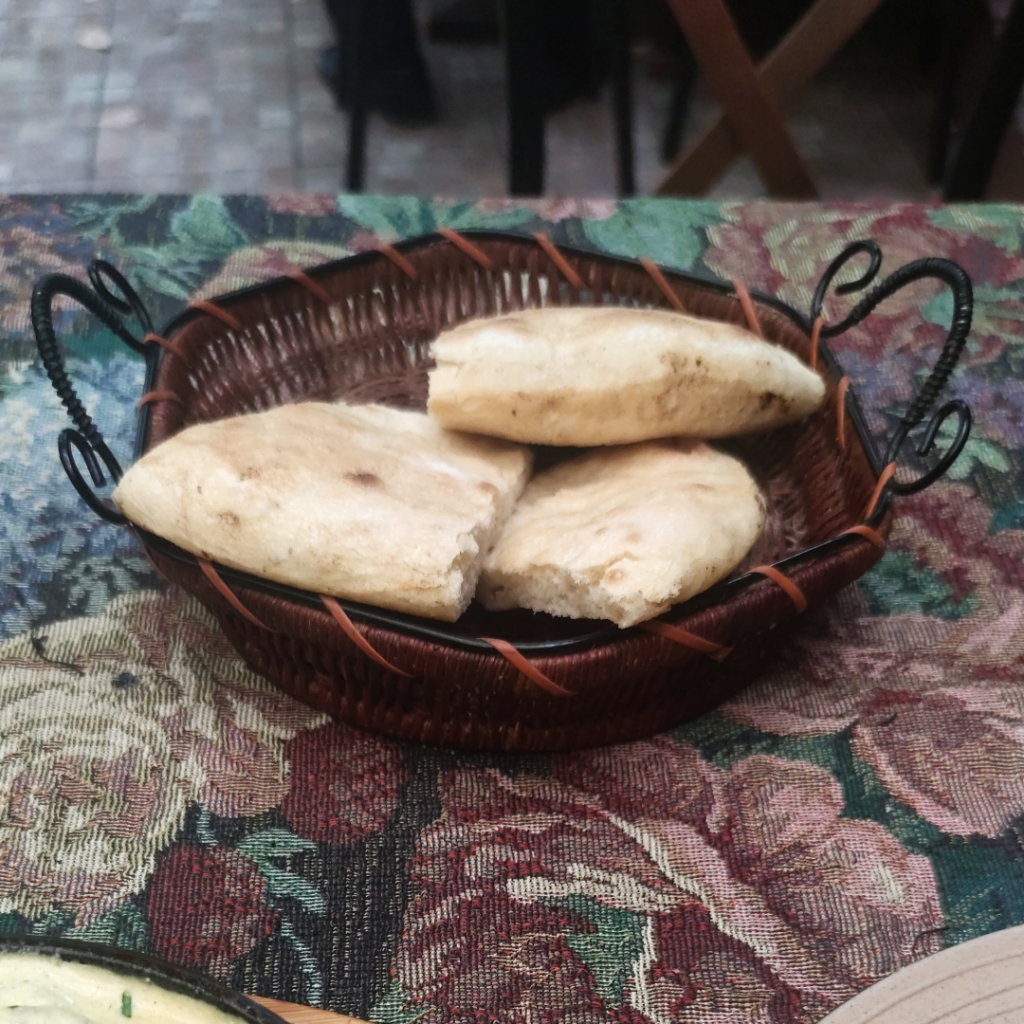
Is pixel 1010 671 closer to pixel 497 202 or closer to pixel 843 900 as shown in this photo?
pixel 843 900

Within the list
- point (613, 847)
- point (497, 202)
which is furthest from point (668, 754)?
point (497, 202)

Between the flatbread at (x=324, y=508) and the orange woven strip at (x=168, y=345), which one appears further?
the orange woven strip at (x=168, y=345)

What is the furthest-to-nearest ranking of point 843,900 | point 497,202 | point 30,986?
point 497,202
point 843,900
point 30,986

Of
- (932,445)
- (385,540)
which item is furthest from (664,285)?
(385,540)

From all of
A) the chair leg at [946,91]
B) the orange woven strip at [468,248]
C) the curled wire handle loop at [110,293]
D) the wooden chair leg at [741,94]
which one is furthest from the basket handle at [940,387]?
Answer: the chair leg at [946,91]

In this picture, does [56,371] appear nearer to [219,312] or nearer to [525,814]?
[219,312]

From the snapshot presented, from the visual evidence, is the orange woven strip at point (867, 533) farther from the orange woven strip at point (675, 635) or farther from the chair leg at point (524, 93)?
the chair leg at point (524, 93)
